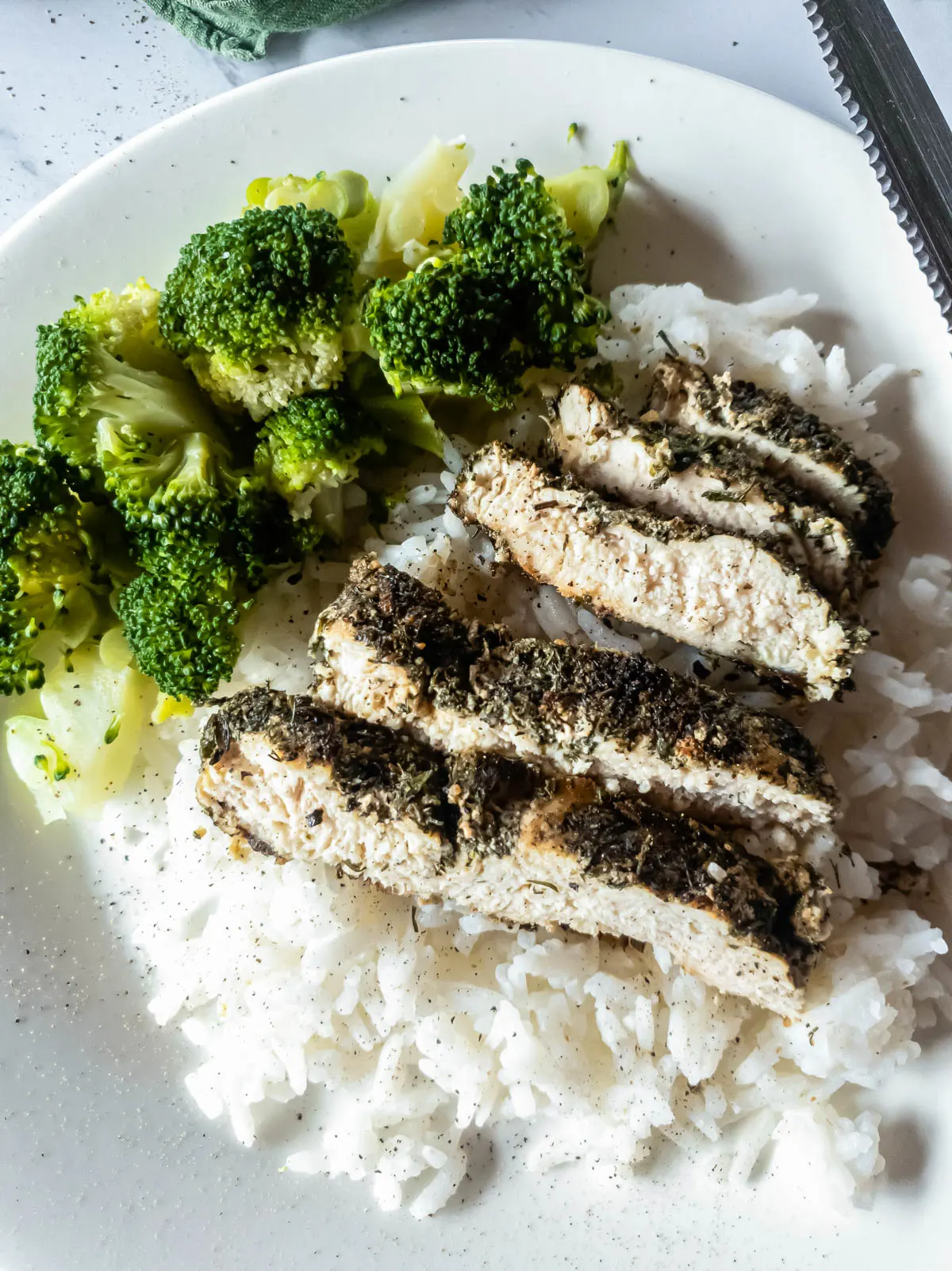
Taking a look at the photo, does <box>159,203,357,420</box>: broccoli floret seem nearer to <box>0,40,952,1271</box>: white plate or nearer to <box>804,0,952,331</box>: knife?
<box>0,40,952,1271</box>: white plate

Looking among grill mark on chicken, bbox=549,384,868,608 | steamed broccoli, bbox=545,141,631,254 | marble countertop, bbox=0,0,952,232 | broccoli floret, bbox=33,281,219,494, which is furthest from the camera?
marble countertop, bbox=0,0,952,232

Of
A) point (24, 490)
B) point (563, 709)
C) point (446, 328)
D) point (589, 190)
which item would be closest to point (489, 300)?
point (446, 328)

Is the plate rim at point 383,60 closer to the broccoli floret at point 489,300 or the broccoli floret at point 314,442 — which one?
the broccoli floret at point 489,300

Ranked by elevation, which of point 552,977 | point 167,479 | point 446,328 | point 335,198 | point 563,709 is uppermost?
point 335,198

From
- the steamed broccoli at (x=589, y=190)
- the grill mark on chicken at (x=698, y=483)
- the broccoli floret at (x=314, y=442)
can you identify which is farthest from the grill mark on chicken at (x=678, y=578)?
the steamed broccoli at (x=589, y=190)

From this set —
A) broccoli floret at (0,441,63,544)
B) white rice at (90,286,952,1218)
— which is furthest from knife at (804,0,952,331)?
broccoli floret at (0,441,63,544)

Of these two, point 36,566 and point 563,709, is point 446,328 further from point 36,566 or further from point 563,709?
point 36,566

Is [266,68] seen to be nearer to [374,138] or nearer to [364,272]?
[374,138]

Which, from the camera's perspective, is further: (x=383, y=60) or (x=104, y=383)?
(x=383, y=60)
